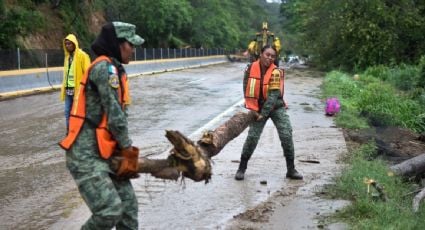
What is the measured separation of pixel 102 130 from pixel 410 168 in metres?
5.70

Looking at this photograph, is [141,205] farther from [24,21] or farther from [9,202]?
[24,21]

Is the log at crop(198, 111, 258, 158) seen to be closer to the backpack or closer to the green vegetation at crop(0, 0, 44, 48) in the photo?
the backpack

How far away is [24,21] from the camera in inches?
1006

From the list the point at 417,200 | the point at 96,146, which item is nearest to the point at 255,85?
the point at 417,200

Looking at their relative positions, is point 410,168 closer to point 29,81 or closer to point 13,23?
point 29,81

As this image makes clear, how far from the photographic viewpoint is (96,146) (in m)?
4.46

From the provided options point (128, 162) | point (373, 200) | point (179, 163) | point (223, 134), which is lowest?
point (373, 200)

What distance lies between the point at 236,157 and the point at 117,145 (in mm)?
5405

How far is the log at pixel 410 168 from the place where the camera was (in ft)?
28.4

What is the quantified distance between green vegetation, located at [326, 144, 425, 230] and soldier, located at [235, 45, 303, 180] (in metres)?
0.86

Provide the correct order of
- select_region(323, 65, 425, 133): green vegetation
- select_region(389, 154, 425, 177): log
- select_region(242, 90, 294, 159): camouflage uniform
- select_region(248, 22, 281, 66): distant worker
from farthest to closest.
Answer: select_region(248, 22, 281, 66): distant worker < select_region(323, 65, 425, 133): green vegetation < select_region(389, 154, 425, 177): log < select_region(242, 90, 294, 159): camouflage uniform

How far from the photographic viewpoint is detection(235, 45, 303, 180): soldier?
7993 millimetres

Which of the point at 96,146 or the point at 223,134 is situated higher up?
the point at 96,146

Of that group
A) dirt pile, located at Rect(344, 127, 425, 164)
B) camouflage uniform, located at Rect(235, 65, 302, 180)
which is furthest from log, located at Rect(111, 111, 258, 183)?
dirt pile, located at Rect(344, 127, 425, 164)
